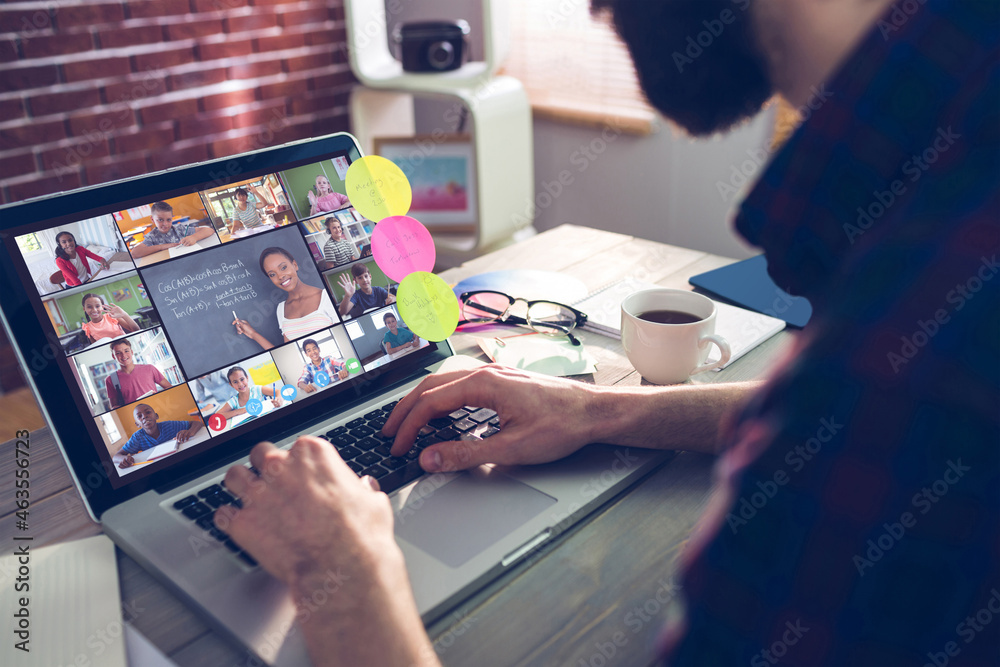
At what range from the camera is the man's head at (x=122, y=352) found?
65 centimetres

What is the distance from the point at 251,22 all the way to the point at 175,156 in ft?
1.71

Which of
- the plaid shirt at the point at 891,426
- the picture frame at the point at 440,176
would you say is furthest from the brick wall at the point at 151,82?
the plaid shirt at the point at 891,426

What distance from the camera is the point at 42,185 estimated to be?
2.10 meters

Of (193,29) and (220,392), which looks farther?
(193,29)

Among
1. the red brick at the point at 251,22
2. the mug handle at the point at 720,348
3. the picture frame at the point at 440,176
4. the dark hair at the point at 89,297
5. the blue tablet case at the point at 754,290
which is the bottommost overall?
the picture frame at the point at 440,176

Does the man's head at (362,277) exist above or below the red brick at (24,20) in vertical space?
below

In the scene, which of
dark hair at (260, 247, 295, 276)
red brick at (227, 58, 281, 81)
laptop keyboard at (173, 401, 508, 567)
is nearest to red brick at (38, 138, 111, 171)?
red brick at (227, 58, 281, 81)

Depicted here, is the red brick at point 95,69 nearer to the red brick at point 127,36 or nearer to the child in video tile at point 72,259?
the red brick at point 127,36

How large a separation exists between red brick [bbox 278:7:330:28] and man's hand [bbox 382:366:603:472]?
2211 mm

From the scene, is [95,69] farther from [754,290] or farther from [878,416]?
[878,416]

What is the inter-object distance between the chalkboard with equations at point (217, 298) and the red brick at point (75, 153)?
1.74 m

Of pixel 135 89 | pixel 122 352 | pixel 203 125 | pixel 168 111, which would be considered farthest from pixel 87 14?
pixel 122 352

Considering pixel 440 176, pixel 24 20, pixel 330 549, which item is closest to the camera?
pixel 330 549

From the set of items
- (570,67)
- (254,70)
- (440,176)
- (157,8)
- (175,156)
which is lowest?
(440,176)
